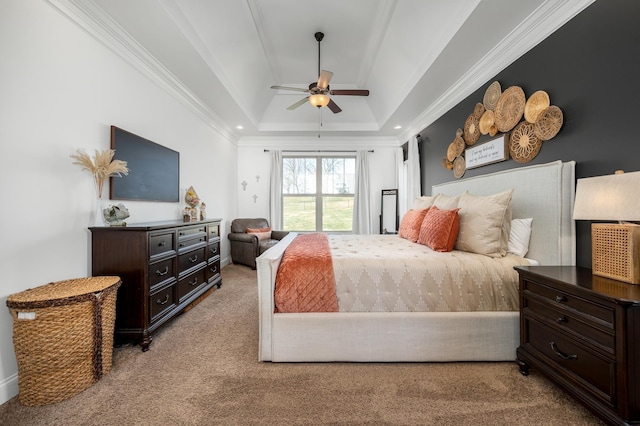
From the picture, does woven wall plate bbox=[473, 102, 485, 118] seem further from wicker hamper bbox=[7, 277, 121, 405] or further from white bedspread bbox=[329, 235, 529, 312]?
wicker hamper bbox=[7, 277, 121, 405]

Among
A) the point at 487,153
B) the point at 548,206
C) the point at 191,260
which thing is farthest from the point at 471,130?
the point at 191,260

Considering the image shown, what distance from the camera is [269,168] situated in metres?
5.88

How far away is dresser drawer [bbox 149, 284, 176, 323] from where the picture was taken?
212 centimetres

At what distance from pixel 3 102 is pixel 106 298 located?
1.30 meters

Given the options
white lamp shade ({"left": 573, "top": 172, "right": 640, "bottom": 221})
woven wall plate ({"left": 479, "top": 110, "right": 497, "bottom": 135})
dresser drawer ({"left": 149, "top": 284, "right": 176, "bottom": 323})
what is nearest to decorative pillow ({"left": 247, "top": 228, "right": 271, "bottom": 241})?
dresser drawer ({"left": 149, "top": 284, "right": 176, "bottom": 323})

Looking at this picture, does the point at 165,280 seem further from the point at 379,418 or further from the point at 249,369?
the point at 379,418

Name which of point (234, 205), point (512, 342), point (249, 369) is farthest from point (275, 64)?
point (512, 342)

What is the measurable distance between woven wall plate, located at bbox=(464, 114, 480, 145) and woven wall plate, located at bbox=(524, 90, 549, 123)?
0.69m

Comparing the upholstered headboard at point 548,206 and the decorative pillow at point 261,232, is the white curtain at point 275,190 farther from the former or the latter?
the upholstered headboard at point 548,206

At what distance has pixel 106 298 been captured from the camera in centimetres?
172

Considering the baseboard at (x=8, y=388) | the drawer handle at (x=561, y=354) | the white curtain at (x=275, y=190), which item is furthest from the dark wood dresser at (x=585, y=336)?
the white curtain at (x=275, y=190)

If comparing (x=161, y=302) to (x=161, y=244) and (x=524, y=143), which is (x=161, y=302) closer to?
(x=161, y=244)

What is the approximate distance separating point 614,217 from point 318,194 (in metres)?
5.01

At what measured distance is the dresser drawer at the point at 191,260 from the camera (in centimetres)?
261
